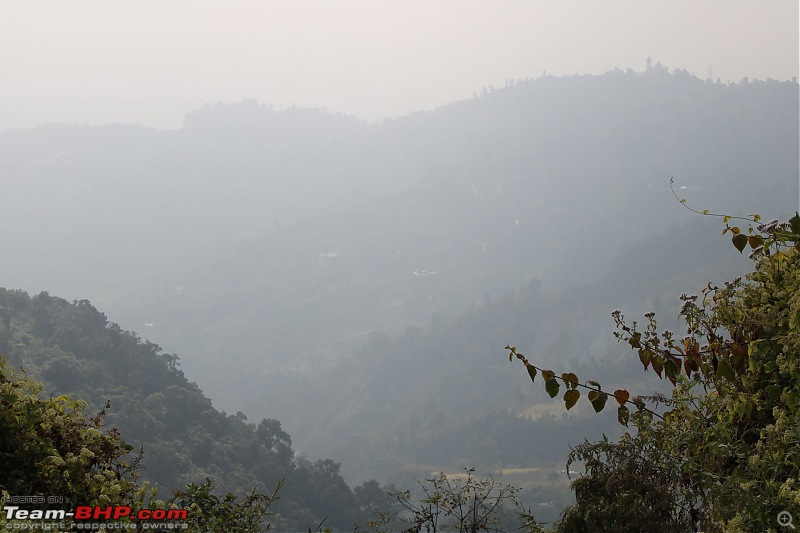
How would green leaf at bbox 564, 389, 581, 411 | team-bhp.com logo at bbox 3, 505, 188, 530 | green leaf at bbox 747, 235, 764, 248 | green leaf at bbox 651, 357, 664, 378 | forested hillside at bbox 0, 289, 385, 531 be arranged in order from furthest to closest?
forested hillside at bbox 0, 289, 385, 531 < green leaf at bbox 747, 235, 764, 248 < green leaf at bbox 651, 357, 664, 378 < green leaf at bbox 564, 389, 581, 411 < team-bhp.com logo at bbox 3, 505, 188, 530

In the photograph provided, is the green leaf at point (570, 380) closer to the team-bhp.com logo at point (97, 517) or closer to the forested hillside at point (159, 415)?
the team-bhp.com logo at point (97, 517)

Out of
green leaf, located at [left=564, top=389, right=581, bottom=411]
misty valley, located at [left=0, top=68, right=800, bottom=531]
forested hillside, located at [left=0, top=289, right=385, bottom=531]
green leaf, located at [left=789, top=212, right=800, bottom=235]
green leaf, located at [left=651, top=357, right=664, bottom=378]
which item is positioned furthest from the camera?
forested hillside, located at [left=0, top=289, right=385, bottom=531]

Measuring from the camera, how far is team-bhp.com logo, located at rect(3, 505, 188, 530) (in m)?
1.46

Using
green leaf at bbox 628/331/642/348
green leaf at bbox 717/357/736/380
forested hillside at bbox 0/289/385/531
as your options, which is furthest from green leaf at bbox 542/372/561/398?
forested hillside at bbox 0/289/385/531

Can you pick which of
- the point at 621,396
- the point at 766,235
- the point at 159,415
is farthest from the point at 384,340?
the point at 621,396

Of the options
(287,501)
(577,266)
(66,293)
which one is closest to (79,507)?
(287,501)

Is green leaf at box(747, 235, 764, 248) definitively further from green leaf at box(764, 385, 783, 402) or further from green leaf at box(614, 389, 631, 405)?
green leaf at box(614, 389, 631, 405)

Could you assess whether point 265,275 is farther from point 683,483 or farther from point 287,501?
point 683,483

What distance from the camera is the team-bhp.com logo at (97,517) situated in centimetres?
146

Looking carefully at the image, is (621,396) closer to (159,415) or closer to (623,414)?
(623,414)

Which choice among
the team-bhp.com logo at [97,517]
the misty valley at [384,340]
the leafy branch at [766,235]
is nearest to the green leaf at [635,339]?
the misty valley at [384,340]

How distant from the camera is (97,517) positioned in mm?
1646

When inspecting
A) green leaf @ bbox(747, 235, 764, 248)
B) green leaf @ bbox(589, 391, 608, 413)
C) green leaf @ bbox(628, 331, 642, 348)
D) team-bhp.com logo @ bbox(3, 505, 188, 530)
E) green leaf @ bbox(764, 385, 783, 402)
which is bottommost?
team-bhp.com logo @ bbox(3, 505, 188, 530)

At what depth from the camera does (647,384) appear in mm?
90250
